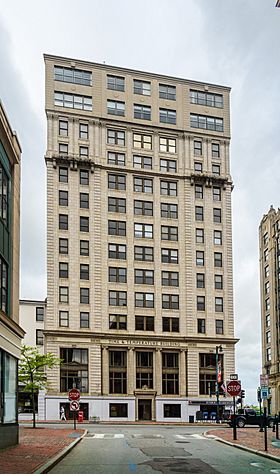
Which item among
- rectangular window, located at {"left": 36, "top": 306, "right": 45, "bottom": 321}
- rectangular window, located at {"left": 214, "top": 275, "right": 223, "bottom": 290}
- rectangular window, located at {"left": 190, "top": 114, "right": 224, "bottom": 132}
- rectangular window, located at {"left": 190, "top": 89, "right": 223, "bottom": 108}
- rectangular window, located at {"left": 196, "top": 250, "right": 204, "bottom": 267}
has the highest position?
rectangular window, located at {"left": 190, "top": 89, "right": 223, "bottom": 108}

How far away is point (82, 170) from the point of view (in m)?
81.2

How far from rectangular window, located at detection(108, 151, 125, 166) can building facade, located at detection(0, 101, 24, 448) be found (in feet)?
165

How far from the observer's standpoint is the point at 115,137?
84.1m

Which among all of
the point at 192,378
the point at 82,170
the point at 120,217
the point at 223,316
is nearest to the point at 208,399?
the point at 192,378

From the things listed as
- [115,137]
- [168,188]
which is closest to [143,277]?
[168,188]

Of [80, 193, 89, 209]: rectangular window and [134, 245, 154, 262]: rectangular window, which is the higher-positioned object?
[80, 193, 89, 209]: rectangular window

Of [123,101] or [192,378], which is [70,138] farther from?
[192,378]

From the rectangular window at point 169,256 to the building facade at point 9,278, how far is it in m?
50.3

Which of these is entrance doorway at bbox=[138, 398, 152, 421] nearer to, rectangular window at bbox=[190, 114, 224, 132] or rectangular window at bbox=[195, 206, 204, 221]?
rectangular window at bbox=[195, 206, 204, 221]

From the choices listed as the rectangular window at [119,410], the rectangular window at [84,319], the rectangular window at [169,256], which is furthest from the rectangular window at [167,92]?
the rectangular window at [119,410]

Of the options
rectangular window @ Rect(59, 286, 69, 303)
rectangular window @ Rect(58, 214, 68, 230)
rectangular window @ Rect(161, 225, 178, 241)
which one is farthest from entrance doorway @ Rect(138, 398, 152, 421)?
rectangular window @ Rect(58, 214, 68, 230)

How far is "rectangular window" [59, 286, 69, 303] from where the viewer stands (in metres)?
77.4

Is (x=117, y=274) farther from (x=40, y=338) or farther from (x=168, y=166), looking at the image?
(x=168, y=166)

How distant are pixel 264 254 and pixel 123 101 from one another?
1400 inches
